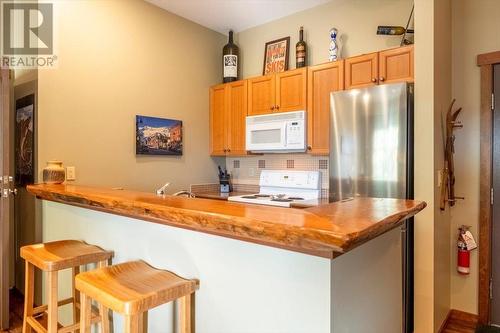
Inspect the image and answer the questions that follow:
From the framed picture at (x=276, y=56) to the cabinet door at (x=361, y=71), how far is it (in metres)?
0.83

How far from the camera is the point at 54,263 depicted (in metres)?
1.57

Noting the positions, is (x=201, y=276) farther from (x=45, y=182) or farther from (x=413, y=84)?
(x=413, y=84)

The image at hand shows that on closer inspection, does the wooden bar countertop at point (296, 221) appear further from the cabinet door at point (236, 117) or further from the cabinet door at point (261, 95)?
the cabinet door at point (236, 117)

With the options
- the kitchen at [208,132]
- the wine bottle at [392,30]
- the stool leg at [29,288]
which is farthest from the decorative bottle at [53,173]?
the wine bottle at [392,30]

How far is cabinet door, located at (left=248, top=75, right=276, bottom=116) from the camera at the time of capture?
329 cm

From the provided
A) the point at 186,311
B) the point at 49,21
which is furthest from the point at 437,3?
the point at 49,21

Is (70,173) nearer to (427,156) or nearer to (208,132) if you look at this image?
(208,132)

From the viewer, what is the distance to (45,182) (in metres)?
2.29

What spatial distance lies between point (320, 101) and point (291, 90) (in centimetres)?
35

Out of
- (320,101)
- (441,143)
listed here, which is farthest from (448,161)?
(320,101)

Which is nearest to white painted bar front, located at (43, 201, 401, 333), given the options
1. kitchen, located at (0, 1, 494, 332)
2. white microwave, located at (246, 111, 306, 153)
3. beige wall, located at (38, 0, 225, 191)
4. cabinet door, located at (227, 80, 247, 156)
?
kitchen, located at (0, 1, 494, 332)

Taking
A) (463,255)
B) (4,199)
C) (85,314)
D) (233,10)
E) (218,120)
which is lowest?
(463,255)

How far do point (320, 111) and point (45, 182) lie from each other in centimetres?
234

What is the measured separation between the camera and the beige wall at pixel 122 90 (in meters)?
2.52
